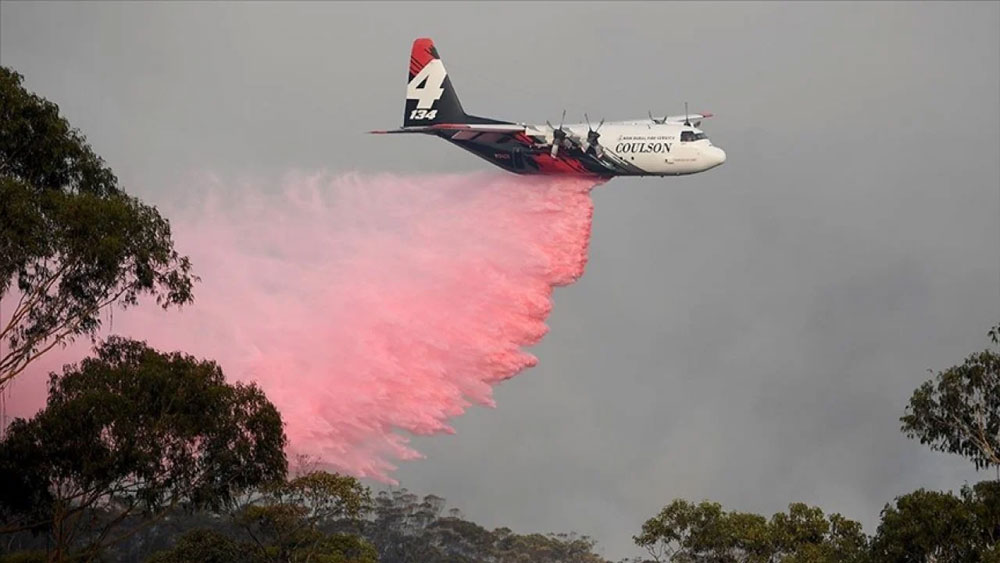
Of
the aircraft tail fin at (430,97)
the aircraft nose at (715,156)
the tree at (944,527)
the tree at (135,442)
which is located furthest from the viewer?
the aircraft tail fin at (430,97)

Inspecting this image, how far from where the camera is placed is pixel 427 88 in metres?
81.6

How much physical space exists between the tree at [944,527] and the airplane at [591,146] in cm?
2259

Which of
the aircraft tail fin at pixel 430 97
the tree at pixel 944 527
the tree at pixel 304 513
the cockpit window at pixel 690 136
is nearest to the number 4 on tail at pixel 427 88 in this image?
the aircraft tail fin at pixel 430 97

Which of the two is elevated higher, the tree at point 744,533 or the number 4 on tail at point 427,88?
the number 4 on tail at point 427,88

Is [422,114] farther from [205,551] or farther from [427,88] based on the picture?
[205,551]

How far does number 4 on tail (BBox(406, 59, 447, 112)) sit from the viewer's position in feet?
266

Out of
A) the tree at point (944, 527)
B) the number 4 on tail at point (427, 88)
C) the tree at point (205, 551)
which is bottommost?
the tree at point (944, 527)

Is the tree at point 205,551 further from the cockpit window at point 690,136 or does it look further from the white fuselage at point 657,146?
the cockpit window at point 690,136

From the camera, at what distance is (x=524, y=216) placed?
251 feet

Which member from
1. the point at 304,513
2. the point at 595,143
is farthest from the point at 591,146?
the point at 304,513

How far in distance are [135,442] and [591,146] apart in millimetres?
25245

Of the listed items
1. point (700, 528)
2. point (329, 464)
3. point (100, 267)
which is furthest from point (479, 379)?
point (100, 267)

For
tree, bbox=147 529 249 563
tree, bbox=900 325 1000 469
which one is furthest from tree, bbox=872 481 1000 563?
tree, bbox=147 529 249 563

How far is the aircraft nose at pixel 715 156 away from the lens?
72.6 meters
